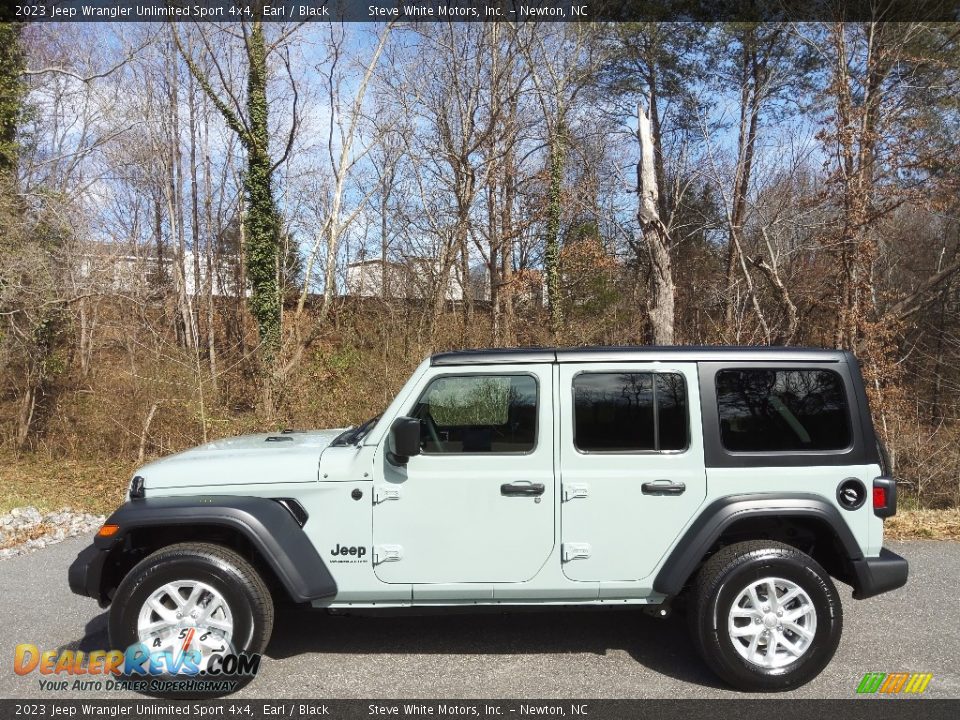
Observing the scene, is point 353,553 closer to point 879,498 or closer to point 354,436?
point 354,436

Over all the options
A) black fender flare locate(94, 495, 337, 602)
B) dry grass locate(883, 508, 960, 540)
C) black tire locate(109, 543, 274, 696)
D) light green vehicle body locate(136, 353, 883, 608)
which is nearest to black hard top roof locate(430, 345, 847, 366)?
light green vehicle body locate(136, 353, 883, 608)

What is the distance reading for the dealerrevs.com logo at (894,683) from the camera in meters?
3.93

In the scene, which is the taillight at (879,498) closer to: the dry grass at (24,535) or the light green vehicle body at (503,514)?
the light green vehicle body at (503,514)

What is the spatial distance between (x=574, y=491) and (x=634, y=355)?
854 millimetres

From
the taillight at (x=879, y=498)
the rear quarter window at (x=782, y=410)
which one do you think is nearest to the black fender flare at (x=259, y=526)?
the rear quarter window at (x=782, y=410)

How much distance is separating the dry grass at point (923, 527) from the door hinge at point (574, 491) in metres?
4.51

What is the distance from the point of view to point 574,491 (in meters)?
4.09

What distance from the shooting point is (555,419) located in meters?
4.18

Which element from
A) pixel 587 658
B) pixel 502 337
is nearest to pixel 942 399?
pixel 502 337

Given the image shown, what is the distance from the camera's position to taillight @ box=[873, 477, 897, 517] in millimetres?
4109

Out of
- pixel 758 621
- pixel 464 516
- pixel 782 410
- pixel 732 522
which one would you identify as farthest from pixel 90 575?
pixel 782 410

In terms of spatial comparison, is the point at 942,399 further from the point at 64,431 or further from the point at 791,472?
the point at 64,431

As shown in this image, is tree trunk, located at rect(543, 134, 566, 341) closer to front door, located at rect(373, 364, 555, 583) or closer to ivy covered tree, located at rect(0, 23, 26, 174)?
ivy covered tree, located at rect(0, 23, 26, 174)

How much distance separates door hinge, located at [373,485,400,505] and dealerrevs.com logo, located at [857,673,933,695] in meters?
2.67
